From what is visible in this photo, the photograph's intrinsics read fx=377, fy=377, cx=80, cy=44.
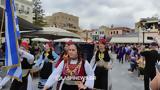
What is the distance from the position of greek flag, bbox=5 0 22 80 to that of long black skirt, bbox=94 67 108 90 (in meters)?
3.80

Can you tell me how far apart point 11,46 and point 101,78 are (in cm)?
424

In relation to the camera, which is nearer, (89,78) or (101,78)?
(89,78)

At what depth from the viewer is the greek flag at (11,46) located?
6.75m

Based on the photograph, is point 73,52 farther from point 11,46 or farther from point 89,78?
point 11,46

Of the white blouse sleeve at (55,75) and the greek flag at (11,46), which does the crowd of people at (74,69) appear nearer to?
the white blouse sleeve at (55,75)

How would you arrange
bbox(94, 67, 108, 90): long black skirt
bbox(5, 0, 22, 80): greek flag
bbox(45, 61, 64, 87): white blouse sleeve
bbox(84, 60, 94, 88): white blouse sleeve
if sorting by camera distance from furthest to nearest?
bbox(94, 67, 108, 90): long black skirt < bbox(5, 0, 22, 80): greek flag < bbox(45, 61, 64, 87): white blouse sleeve < bbox(84, 60, 94, 88): white blouse sleeve

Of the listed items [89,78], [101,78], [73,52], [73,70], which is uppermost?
[73,52]

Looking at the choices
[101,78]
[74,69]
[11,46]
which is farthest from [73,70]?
[101,78]

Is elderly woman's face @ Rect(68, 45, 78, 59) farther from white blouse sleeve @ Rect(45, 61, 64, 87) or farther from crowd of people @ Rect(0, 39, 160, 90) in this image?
white blouse sleeve @ Rect(45, 61, 64, 87)

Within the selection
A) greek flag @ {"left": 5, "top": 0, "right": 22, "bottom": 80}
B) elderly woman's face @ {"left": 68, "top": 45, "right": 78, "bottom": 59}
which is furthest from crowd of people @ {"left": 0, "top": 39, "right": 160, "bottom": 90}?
greek flag @ {"left": 5, "top": 0, "right": 22, "bottom": 80}

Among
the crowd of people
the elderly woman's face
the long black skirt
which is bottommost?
the long black skirt

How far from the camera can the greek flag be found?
6750mm

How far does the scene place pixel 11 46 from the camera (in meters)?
6.79

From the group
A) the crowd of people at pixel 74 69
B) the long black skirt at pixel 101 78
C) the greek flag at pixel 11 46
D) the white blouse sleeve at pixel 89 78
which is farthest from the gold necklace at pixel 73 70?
the long black skirt at pixel 101 78
